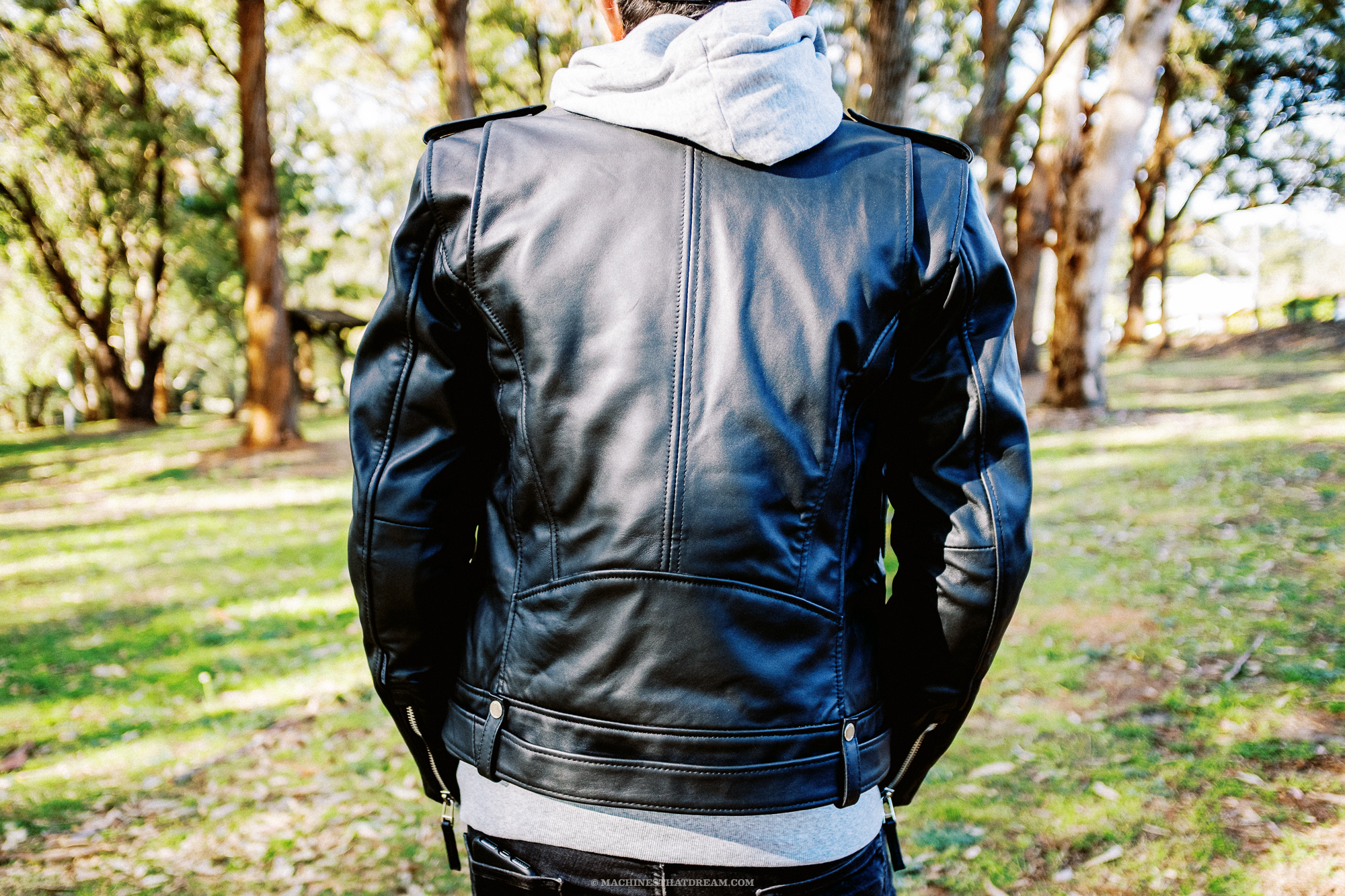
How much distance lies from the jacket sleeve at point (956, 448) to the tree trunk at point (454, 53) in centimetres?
1230

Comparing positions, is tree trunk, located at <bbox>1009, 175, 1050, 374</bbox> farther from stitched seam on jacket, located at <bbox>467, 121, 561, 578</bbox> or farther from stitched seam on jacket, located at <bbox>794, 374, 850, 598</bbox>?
stitched seam on jacket, located at <bbox>467, 121, 561, 578</bbox>

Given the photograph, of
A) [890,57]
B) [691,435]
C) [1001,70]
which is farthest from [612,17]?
[1001,70]

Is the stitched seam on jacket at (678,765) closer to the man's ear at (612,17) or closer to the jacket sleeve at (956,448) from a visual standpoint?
the jacket sleeve at (956,448)

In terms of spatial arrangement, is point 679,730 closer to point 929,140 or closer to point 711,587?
point 711,587

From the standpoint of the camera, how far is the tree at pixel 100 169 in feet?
54.9

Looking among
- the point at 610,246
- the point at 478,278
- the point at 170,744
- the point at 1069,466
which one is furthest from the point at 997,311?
the point at 1069,466

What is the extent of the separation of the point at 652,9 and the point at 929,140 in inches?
19.4

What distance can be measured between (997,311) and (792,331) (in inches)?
14.1

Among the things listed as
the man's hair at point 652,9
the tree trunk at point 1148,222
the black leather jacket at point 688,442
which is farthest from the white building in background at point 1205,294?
the man's hair at point 652,9

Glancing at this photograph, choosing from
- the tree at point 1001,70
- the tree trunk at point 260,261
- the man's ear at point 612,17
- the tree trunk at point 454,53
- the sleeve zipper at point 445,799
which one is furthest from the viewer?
the tree trunk at point 260,261

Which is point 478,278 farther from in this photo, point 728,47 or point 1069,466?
point 1069,466

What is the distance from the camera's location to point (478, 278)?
1.34 metres

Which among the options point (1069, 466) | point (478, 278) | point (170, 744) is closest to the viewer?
point (478, 278)

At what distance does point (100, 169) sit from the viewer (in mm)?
19328
